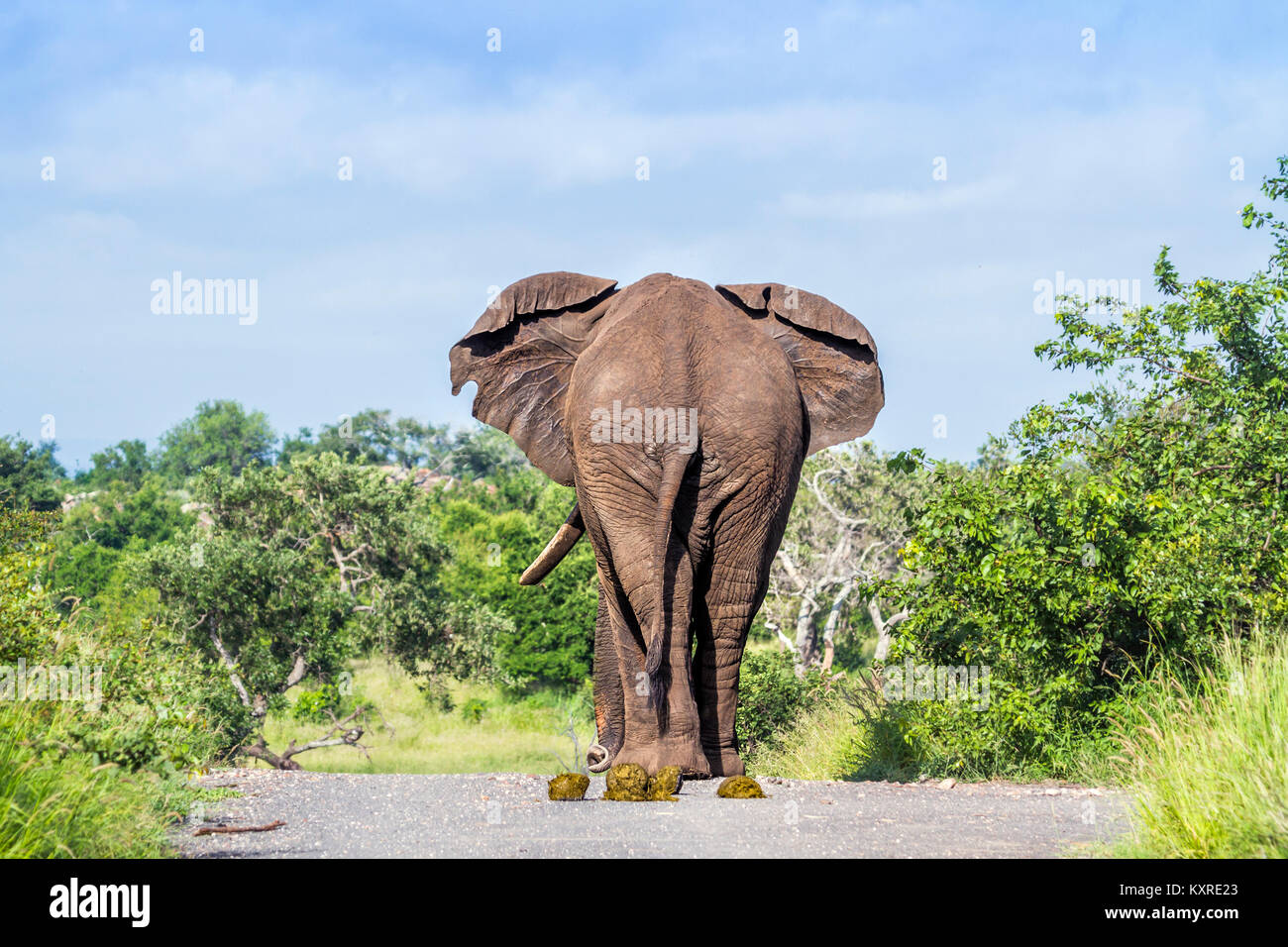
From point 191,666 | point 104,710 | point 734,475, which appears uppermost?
point 734,475

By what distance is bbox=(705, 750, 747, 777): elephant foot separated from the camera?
786 centimetres

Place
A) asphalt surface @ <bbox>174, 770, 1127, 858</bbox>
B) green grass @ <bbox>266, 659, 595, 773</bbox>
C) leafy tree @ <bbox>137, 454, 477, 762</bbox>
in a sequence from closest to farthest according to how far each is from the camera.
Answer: asphalt surface @ <bbox>174, 770, 1127, 858</bbox>, leafy tree @ <bbox>137, 454, 477, 762</bbox>, green grass @ <bbox>266, 659, 595, 773</bbox>

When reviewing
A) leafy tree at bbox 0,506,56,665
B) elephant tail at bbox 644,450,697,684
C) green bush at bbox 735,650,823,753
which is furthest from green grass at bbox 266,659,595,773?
elephant tail at bbox 644,450,697,684

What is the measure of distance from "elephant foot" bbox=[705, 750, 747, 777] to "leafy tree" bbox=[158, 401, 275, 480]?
230ft

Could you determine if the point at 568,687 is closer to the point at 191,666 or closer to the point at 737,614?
the point at 191,666

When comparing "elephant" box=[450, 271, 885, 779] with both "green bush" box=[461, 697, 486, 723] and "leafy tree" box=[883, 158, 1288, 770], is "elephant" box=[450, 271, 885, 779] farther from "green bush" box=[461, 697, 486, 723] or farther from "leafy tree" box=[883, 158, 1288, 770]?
"green bush" box=[461, 697, 486, 723]

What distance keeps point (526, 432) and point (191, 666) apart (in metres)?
10.9

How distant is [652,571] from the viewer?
7.18 meters

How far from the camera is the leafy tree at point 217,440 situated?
74938 mm

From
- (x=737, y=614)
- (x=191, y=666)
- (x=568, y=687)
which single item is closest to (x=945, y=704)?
(x=737, y=614)

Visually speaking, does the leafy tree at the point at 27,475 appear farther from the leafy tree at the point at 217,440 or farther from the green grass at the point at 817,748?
the green grass at the point at 817,748

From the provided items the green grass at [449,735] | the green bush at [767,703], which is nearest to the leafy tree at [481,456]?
the green grass at [449,735]

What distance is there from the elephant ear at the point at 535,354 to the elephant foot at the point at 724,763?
7.45 feet

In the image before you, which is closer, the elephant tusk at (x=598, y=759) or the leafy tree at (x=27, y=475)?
the elephant tusk at (x=598, y=759)
